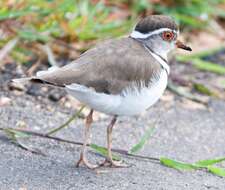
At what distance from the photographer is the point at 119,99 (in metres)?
4.08

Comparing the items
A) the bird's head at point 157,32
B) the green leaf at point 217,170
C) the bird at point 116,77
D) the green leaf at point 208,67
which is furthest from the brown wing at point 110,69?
the green leaf at point 208,67

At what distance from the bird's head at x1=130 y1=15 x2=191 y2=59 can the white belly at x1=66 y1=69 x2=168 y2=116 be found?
1.21 ft

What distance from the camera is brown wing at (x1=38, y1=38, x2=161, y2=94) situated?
4004mm

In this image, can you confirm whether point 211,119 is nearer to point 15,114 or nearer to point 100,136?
point 100,136

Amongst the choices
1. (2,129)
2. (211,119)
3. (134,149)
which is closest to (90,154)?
(134,149)

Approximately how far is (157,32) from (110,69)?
51 cm

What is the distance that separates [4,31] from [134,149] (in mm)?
1861

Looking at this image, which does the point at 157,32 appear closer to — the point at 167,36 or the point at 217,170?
the point at 167,36

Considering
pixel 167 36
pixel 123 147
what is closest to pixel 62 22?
pixel 123 147

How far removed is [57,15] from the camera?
596 cm

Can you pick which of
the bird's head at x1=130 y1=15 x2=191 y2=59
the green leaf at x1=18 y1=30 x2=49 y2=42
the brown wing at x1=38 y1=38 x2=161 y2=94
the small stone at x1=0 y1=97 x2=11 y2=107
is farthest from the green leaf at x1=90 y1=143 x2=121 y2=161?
the green leaf at x1=18 y1=30 x2=49 y2=42

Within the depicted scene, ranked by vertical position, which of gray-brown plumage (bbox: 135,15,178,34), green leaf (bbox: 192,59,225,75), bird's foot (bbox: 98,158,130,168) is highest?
gray-brown plumage (bbox: 135,15,178,34)

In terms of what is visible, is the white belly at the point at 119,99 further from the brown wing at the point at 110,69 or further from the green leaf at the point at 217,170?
the green leaf at the point at 217,170

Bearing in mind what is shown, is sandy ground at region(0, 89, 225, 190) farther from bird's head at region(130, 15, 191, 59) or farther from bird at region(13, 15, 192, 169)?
bird's head at region(130, 15, 191, 59)
